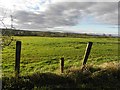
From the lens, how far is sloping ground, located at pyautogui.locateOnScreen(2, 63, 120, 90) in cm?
866

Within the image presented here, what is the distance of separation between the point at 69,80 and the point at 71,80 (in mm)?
80

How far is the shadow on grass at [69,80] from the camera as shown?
28.4 ft

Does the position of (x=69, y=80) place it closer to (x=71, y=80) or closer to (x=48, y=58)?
(x=71, y=80)

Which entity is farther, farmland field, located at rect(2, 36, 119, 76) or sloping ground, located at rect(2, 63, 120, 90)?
farmland field, located at rect(2, 36, 119, 76)

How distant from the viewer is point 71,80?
31.1 ft

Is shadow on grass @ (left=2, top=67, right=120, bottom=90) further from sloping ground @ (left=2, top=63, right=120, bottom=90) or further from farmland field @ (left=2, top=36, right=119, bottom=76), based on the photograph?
farmland field @ (left=2, top=36, right=119, bottom=76)

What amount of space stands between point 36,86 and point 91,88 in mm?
2004

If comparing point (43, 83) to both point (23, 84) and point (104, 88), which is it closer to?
point (23, 84)

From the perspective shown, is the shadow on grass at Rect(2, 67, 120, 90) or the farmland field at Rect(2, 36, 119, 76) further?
the farmland field at Rect(2, 36, 119, 76)

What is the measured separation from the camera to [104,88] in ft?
29.4

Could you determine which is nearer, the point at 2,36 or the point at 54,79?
the point at 54,79

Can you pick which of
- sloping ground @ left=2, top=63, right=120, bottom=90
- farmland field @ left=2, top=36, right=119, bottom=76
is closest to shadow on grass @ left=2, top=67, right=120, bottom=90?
sloping ground @ left=2, top=63, right=120, bottom=90

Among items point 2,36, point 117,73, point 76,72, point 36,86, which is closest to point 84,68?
point 76,72

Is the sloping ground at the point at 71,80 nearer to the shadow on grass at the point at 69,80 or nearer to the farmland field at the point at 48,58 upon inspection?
the shadow on grass at the point at 69,80
